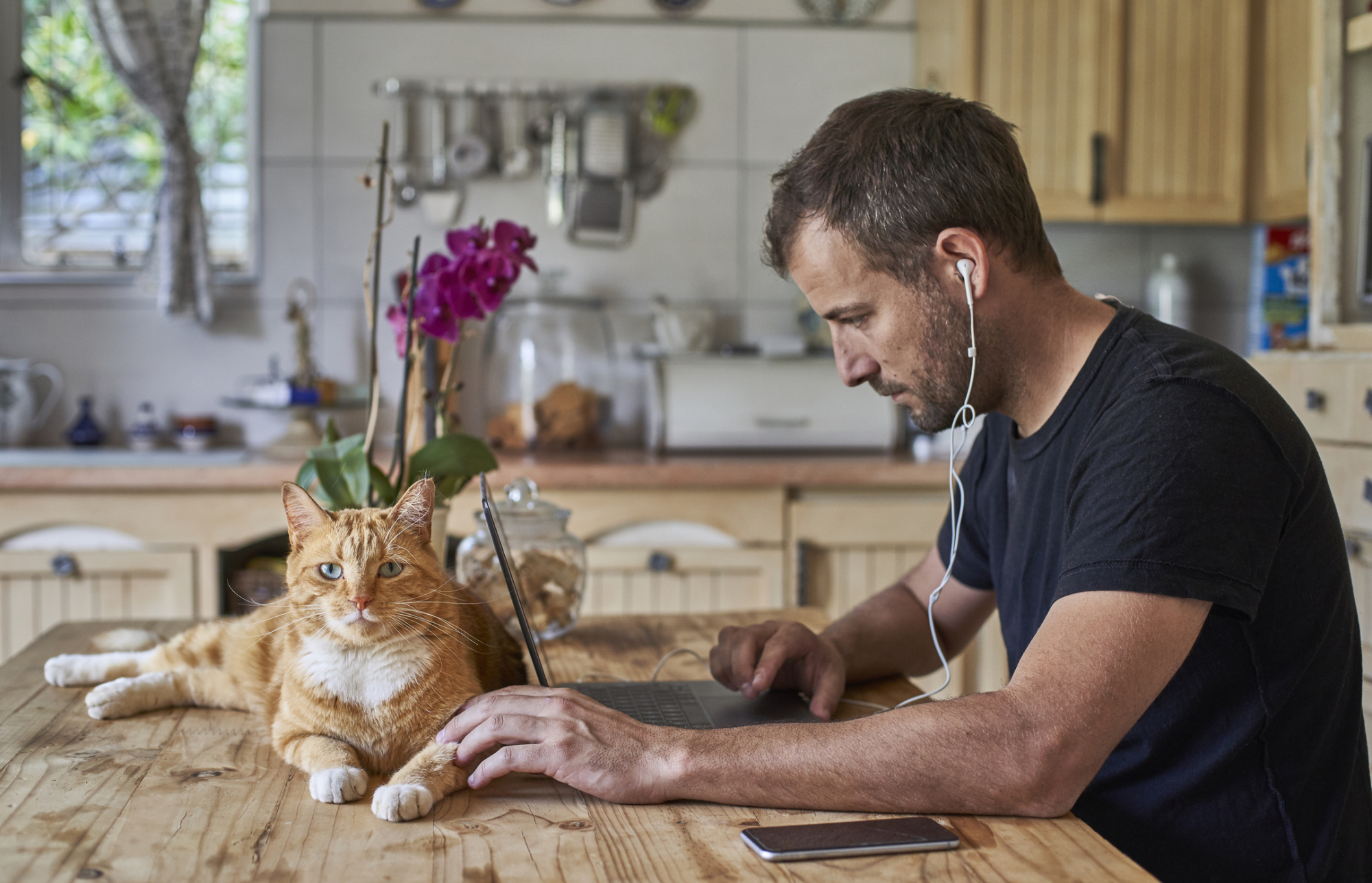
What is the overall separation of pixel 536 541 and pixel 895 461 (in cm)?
147

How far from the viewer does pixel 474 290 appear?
1.33 metres

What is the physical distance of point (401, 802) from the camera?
0.82 metres

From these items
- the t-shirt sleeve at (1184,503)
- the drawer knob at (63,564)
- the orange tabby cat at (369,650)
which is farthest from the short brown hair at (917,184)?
the drawer knob at (63,564)

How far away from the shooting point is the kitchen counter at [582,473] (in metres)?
2.43

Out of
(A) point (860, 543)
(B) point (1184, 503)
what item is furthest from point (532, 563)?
(A) point (860, 543)

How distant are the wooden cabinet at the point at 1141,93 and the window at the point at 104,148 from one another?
1.92 meters

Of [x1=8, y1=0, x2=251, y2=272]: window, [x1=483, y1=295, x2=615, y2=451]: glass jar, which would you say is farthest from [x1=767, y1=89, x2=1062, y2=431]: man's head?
[x1=8, y1=0, x2=251, y2=272]: window

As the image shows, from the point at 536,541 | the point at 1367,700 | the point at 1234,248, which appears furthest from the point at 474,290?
the point at 1234,248

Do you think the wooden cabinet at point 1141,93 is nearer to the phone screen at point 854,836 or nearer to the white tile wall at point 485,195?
the white tile wall at point 485,195

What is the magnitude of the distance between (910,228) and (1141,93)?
214cm

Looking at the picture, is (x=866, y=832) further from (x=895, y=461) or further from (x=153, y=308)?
(x=153, y=308)

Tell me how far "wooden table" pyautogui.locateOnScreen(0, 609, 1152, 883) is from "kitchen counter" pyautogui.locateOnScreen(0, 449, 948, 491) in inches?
59.2

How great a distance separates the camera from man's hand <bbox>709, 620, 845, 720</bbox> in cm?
117

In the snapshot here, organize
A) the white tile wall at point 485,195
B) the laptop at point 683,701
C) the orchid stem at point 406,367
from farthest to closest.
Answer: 1. the white tile wall at point 485,195
2. the orchid stem at point 406,367
3. the laptop at point 683,701
